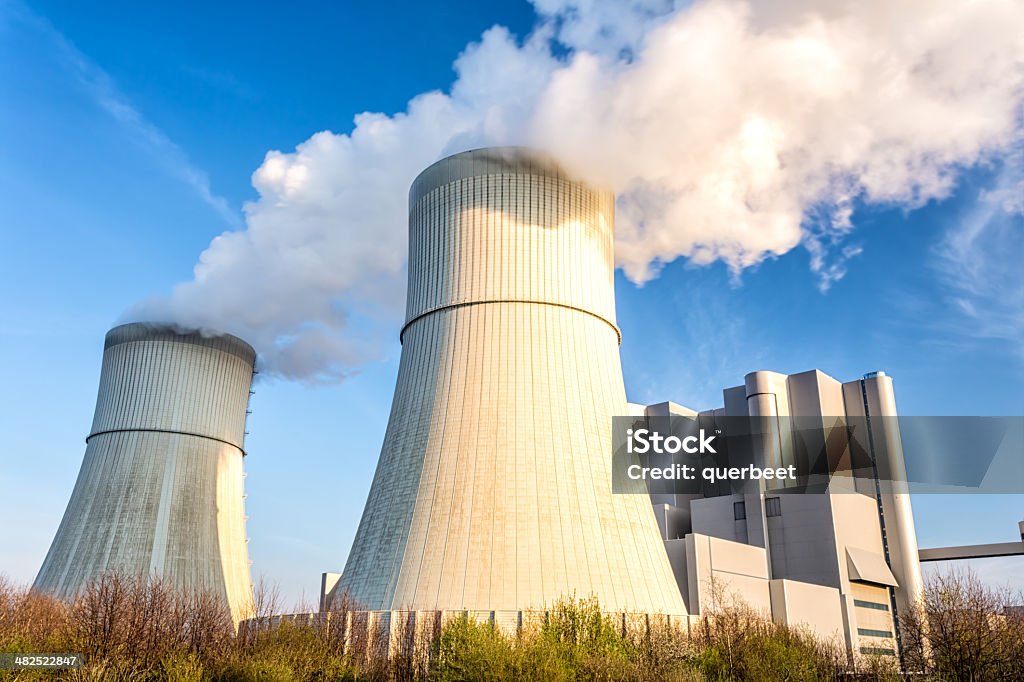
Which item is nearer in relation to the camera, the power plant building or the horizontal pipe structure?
the power plant building

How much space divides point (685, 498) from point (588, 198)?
14639 mm

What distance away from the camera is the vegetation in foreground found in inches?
475

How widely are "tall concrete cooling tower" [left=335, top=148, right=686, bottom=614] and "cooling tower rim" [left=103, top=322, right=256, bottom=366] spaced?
29.4ft

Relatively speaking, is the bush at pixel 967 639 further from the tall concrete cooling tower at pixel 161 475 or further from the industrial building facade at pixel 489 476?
the tall concrete cooling tower at pixel 161 475

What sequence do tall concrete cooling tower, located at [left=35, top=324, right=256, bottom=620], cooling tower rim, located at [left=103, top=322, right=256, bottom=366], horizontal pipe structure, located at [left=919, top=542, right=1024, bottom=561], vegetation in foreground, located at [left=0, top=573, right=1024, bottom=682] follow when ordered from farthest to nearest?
1. horizontal pipe structure, located at [left=919, top=542, right=1024, bottom=561]
2. cooling tower rim, located at [left=103, top=322, right=256, bottom=366]
3. tall concrete cooling tower, located at [left=35, top=324, right=256, bottom=620]
4. vegetation in foreground, located at [left=0, top=573, right=1024, bottom=682]

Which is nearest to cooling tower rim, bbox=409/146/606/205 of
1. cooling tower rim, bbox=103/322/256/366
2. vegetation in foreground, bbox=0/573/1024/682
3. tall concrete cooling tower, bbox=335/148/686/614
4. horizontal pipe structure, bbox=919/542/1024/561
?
tall concrete cooling tower, bbox=335/148/686/614

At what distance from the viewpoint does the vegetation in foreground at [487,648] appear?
12.1 m

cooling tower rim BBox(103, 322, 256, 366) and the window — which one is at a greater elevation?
cooling tower rim BBox(103, 322, 256, 366)

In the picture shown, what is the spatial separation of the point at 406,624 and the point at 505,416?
13.0 feet

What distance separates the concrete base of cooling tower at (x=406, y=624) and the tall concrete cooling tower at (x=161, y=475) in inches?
367

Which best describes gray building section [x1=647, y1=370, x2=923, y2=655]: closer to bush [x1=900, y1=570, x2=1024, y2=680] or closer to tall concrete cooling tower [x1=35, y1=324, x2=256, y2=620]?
bush [x1=900, y1=570, x2=1024, y2=680]

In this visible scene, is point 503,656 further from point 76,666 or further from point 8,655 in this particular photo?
point 8,655

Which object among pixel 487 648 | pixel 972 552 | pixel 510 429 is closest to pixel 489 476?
pixel 510 429

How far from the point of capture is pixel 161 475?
75.2ft
